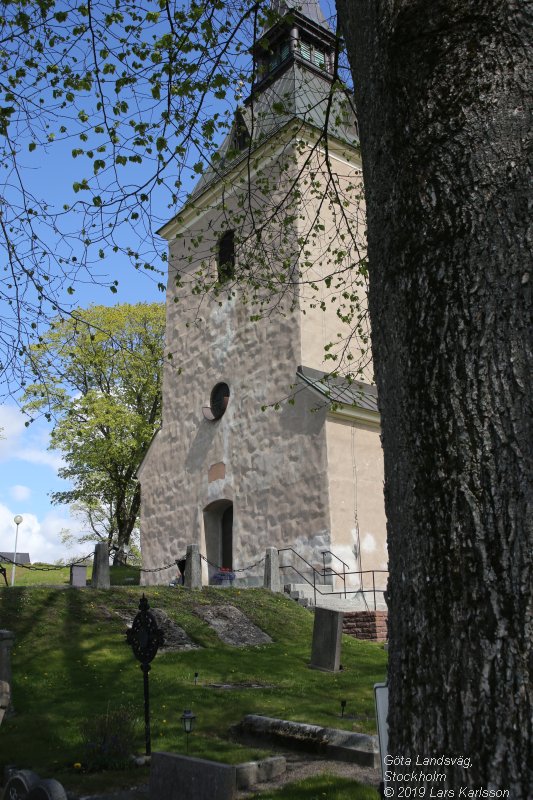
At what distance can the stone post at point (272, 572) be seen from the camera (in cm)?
1692

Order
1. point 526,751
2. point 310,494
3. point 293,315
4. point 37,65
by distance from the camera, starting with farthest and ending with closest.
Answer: point 293,315 < point 310,494 < point 37,65 < point 526,751

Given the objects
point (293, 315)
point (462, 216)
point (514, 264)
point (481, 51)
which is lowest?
point (514, 264)

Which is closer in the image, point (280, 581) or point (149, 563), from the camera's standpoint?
point (280, 581)

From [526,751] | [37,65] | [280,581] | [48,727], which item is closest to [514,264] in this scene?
[526,751]

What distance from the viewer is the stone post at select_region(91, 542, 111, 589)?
47.9ft

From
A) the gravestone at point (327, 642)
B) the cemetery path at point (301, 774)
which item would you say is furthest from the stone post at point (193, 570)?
the cemetery path at point (301, 774)

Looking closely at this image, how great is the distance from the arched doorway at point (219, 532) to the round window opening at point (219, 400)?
2931mm

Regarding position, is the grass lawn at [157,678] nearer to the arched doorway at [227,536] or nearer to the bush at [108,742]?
the bush at [108,742]

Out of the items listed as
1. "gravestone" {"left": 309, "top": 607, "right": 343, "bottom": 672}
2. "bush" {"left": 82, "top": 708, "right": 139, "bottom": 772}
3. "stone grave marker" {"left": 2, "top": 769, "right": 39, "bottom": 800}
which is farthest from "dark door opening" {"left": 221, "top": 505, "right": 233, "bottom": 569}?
"stone grave marker" {"left": 2, "top": 769, "right": 39, "bottom": 800}

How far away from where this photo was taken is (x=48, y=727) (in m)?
7.84

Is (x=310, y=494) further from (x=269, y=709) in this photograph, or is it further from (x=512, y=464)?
(x=512, y=464)

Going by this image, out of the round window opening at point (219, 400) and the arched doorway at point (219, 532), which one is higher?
the round window opening at point (219, 400)

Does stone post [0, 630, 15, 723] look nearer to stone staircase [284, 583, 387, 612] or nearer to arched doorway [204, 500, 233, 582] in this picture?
stone staircase [284, 583, 387, 612]

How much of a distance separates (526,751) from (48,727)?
7.31 meters
